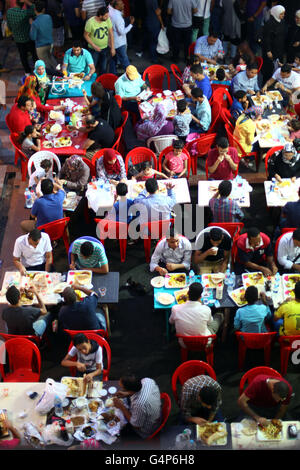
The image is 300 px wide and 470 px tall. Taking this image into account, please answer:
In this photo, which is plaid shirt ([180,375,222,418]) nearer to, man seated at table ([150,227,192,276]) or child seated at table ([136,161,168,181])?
man seated at table ([150,227,192,276])

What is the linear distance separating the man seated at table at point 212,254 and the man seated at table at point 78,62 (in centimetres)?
531

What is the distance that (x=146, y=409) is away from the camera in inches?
258

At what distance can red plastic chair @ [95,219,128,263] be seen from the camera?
9.12 meters

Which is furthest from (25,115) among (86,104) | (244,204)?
(244,204)

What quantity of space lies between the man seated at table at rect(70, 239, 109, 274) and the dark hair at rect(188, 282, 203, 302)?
149cm

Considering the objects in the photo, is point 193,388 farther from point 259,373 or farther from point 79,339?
point 79,339

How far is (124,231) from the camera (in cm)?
923

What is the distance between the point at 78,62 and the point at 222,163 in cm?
432

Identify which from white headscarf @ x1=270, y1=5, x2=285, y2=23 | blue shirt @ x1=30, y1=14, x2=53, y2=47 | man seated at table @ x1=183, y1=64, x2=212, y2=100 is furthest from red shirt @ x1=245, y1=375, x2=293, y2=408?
blue shirt @ x1=30, y1=14, x2=53, y2=47

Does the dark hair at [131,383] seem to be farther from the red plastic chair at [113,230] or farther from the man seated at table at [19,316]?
the red plastic chair at [113,230]

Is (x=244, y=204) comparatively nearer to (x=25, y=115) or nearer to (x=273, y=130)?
(x=273, y=130)

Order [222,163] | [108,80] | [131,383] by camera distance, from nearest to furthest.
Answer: [131,383] < [222,163] < [108,80]

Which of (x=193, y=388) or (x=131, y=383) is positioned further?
(x=193, y=388)

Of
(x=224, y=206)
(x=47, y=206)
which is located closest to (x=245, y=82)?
(x=224, y=206)
